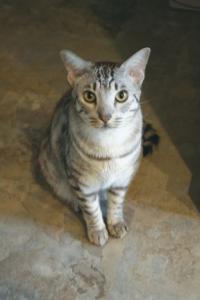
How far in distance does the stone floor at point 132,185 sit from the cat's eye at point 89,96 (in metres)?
0.58

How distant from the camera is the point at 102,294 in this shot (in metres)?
1.57

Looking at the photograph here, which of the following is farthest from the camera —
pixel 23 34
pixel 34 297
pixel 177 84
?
pixel 23 34

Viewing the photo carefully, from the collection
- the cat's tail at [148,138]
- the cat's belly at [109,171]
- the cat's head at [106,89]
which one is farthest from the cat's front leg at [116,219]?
the cat's head at [106,89]

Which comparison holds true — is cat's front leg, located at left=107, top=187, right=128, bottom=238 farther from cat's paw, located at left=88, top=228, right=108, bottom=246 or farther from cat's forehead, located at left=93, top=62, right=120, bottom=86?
cat's forehead, located at left=93, top=62, right=120, bottom=86

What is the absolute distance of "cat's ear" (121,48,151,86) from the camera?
1344 mm

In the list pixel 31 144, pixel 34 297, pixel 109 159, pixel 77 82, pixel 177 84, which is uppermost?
pixel 77 82

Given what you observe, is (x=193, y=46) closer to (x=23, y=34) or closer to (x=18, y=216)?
(x=23, y=34)

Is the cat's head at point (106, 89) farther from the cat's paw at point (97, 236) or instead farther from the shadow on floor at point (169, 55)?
the shadow on floor at point (169, 55)

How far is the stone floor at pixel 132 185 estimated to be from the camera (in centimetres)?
161

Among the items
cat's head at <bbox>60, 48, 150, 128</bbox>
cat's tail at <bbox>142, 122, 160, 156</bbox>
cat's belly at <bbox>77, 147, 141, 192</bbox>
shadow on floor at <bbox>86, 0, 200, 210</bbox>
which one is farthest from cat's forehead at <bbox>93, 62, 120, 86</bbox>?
shadow on floor at <bbox>86, 0, 200, 210</bbox>

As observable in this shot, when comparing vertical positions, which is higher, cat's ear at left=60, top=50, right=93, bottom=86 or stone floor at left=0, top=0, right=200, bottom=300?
cat's ear at left=60, top=50, right=93, bottom=86

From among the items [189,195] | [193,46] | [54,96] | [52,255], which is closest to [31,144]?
[54,96]

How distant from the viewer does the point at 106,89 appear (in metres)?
1.31

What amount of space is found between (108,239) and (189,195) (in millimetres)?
346
